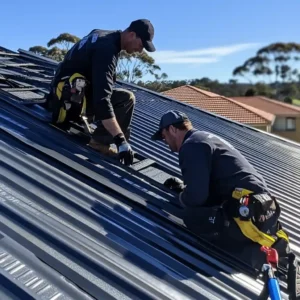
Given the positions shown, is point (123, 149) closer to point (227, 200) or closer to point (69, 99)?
point (69, 99)

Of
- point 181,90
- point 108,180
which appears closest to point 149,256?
point 108,180

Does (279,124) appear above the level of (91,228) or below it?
below

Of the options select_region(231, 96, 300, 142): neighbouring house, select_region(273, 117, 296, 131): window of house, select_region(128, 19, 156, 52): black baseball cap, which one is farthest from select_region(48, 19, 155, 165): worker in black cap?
select_region(273, 117, 296, 131): window of house

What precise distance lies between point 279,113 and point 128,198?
3934 cm

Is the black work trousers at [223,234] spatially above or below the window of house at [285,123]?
above

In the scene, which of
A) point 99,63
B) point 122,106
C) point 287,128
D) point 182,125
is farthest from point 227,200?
point 287,128

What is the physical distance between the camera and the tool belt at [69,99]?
5.30m

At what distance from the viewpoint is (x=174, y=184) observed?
5.11 m

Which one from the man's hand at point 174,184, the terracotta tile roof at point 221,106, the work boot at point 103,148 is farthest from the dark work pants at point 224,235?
the terracotta tile roof at point 221,106

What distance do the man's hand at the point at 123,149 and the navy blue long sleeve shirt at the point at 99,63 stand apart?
21cm

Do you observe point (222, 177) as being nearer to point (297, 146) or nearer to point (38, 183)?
point (38, 183)

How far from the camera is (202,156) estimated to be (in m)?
4.02

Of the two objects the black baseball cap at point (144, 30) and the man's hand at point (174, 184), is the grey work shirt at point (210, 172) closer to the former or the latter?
the man's hand at point (174, 184)

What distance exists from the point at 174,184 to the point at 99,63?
1.27 m
